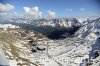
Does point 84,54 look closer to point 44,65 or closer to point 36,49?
point 36,49

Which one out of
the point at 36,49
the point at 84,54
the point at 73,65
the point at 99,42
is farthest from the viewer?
the point at 99,42

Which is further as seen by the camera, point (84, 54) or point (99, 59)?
point (84, 54)

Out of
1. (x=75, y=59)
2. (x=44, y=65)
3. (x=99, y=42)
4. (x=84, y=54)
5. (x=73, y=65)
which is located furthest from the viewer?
(x=99, y=42)

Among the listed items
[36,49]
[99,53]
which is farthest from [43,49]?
[99,53]

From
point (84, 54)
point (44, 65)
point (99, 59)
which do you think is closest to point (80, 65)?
point (99, 59)

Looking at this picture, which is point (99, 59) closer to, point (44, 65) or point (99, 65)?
point (99, 65)

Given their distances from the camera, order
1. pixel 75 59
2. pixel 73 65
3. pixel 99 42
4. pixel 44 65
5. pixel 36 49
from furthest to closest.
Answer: pixel 99 42
pixel 36 49
pixel 75 59
pixel 73 65
pixel 44 65

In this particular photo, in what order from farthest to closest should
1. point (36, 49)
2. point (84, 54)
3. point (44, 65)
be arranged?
point (36, 49) < point (84, 54) < point (44, 65)

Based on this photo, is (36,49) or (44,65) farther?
(36,49)

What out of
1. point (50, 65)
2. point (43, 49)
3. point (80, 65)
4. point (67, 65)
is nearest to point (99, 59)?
point (80, 65)
